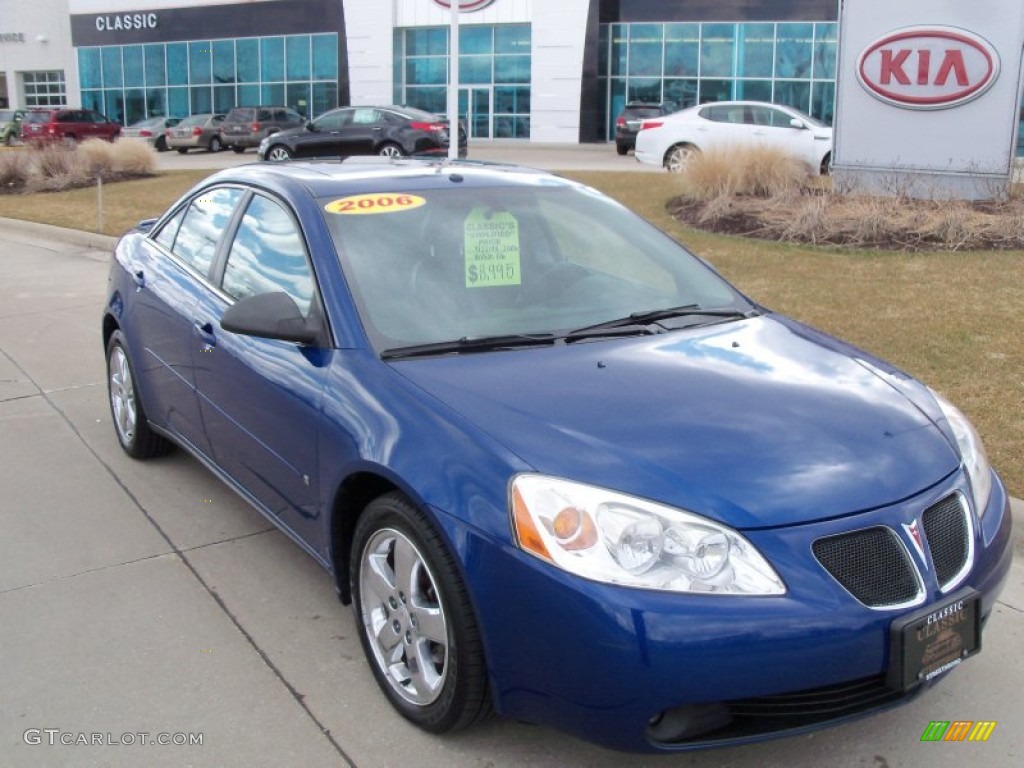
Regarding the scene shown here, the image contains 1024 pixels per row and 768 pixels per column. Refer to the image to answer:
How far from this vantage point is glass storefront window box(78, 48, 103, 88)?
172ft

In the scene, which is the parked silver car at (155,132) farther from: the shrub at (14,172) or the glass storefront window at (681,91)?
the glass storefront window at (681,91)

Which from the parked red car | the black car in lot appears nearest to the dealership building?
the parked red car

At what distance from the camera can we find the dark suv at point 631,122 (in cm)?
3203

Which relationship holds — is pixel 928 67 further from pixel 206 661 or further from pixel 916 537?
pixel 206 661

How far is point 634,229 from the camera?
4527mm

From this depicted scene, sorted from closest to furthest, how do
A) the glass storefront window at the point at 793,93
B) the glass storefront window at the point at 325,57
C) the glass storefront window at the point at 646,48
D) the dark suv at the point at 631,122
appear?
the dark suv at the point at 631,122
the glass storefront window at the point at 793,93
the glass storefront window at the point at 646,48
the glass storefront window at the point at 325,57

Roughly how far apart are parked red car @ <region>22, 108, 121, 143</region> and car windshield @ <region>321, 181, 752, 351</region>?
37828 mm

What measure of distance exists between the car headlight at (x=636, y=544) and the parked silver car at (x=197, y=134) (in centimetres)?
3569

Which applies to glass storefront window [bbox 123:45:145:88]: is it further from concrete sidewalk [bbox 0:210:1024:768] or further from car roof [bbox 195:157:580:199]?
car roof [bbox 195:157:580:199]

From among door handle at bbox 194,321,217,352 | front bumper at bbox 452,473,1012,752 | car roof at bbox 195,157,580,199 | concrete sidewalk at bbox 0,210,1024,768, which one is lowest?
concrete sidewalk at bbox 0,210,1024,768

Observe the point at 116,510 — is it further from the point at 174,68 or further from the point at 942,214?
the point at 174,68

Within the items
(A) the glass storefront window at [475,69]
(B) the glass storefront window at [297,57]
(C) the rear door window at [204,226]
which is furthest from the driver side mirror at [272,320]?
(B) the glass storefront window at [297,57]

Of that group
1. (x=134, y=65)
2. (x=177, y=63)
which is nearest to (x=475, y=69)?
(x=177, y=63)

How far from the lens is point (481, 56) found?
137 ft
